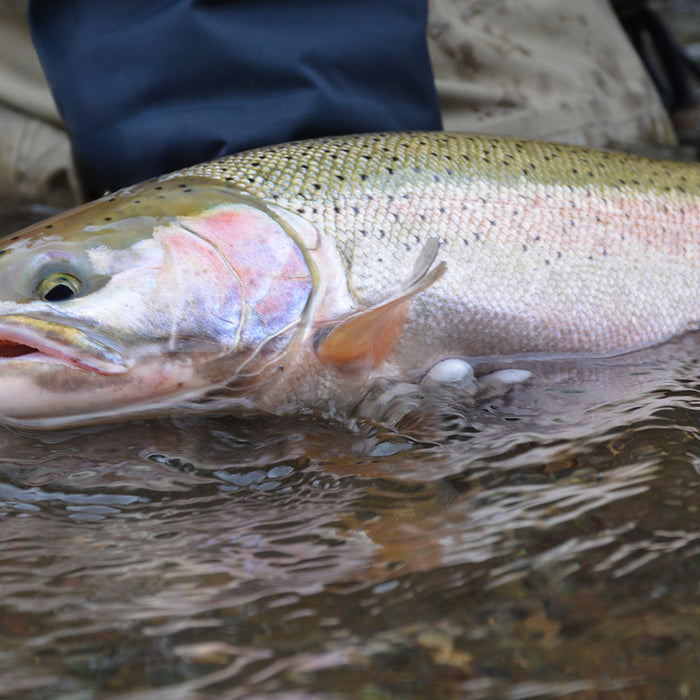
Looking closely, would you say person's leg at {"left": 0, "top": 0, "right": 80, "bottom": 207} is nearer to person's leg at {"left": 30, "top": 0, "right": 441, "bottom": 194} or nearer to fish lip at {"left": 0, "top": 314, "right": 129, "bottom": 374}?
person's leg at {"left": 30, "top": 0, "right": 441, "bottom": 194}

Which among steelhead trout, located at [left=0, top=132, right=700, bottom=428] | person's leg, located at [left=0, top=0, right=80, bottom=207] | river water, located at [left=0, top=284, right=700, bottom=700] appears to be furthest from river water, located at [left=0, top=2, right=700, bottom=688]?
person's leg, located at [left=0, top=0, right=80, bottom=207]

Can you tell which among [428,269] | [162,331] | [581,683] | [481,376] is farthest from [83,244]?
[581,683]

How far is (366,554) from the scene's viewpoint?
111cm

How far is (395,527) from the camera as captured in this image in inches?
46.1

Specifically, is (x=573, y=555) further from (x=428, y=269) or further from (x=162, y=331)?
(x=162, y=331)

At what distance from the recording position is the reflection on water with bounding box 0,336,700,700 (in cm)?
89

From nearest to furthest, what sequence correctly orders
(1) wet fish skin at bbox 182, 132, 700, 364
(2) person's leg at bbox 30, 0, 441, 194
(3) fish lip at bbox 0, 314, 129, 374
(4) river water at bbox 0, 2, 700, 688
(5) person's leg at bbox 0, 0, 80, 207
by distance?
1. (4) river water at bbox 0, 2, 700, 688
2. (3) fish lip at bbox 0, 314, 129, 374
3. (1) wet fish skin at bbox 182, 132, 700, 364
4. (2) person's leg at bbox 30, 0, 441, 194
5. (5) person's leg at bbox 0, 0, 80, 207

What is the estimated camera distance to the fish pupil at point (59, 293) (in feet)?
5.11

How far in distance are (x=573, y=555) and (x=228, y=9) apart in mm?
1828

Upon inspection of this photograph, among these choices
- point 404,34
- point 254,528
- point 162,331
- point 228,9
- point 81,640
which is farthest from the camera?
point 404,34

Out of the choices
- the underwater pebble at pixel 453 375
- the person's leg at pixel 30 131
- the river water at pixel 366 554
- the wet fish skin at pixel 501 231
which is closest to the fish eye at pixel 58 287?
the river water at pixel 366 554

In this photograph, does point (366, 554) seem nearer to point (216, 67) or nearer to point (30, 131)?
point (216, 67)

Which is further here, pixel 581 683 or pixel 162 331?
pixel 162 331

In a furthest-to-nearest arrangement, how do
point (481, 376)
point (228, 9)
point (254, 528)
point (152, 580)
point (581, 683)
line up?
point (228, 9) < point (481, 376) < point (254, 528) < point (152, 580) < point (581, 683)
